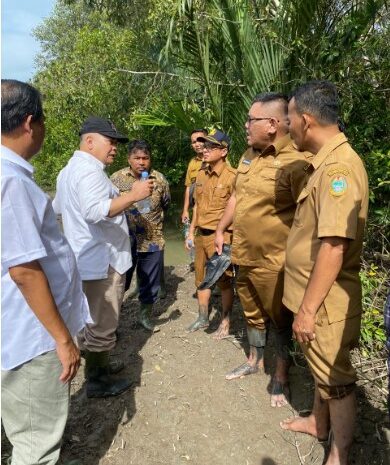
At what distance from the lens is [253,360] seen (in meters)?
3.19

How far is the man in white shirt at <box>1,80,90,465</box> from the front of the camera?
157 cm

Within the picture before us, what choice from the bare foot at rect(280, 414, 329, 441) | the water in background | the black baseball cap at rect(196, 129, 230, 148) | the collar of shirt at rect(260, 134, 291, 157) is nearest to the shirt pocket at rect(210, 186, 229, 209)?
the black baseball cap at rect(196, 129, 230, 148)

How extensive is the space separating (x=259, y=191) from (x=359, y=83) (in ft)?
6.76

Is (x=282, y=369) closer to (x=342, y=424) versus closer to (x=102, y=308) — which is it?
(x=342, y=424)

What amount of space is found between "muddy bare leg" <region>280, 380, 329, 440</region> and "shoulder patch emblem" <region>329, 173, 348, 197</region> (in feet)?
4.24

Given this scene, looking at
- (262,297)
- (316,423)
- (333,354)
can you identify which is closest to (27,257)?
(333,354)

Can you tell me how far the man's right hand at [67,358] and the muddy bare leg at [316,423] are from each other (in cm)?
149

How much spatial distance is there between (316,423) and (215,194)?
208 cm

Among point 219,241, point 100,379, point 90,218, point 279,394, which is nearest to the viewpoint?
point 90,218

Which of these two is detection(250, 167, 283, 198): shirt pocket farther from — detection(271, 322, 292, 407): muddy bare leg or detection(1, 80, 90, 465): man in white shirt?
detection(1, 80, 90, 465): man in white shirt

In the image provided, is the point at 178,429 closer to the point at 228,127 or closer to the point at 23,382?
the point at 23,382

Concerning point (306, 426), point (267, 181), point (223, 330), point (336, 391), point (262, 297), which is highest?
point (267, 181)

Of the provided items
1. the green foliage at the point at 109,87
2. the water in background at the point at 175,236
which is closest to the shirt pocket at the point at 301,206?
the water in background at the point at 175,236

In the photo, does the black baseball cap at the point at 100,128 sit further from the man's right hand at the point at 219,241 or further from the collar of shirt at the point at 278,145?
the man's right hand at the point at 219,241
